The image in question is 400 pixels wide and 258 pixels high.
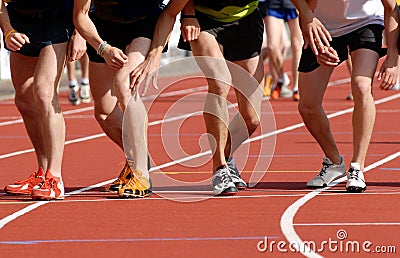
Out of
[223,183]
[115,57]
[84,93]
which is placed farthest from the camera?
[84,93]

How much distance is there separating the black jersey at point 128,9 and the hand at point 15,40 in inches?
26.3

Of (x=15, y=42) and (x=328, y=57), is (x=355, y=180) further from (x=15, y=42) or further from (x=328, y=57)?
(x=15, y=42)

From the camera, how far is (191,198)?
1046cm

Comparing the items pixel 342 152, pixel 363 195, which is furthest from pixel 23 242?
pixel 342 152

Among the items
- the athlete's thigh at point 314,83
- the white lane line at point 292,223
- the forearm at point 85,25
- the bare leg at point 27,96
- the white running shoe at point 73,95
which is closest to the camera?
the white lane line at point 292,223

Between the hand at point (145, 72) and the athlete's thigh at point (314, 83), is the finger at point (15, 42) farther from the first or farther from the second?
the athlete's thigh at point (314, 83)

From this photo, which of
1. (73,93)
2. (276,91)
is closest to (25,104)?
(73,93)

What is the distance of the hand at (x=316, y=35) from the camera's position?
1055 cm

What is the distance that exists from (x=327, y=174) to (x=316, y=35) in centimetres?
130

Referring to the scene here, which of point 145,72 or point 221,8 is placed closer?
point 145,72

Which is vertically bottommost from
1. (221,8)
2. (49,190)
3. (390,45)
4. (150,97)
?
(150,97)

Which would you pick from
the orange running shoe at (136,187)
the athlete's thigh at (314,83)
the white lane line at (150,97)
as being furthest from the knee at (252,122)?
the white lane line at (150,97)

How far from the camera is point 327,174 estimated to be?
11172mm

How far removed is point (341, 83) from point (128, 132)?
1613 centimetres
